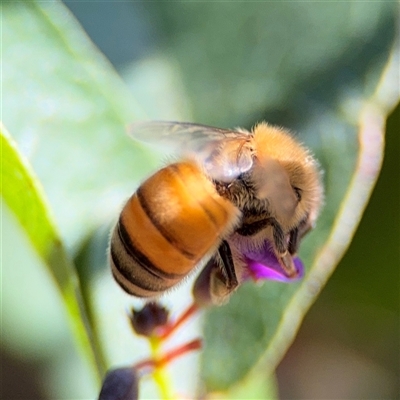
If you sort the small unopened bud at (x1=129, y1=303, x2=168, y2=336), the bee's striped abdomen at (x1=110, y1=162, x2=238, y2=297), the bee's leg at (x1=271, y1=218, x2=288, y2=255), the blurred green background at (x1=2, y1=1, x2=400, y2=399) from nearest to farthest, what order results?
1. the bee's striped abdomen at (x1=110, y1=162, x2=238, y2=297)
2. the bee's leg at (x1=271, y1=218, x2=288, y2=255)
3. the small unopened bud at (x1=129, y1=303, x2=168, y2=336)
4. the blurred green background at (x1=2, y1=1, x2=400, y2=399)

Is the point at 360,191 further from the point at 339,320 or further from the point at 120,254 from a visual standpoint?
the point at 339,320

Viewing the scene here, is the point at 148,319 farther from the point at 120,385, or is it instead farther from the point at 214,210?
the point at 214,210

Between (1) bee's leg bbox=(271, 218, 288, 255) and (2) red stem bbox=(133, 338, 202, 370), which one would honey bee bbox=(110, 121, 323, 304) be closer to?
(1) bee's leg bbox=(271, 218, 288, 255)

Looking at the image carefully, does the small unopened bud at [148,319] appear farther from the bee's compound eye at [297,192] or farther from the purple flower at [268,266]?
the bee's compound eye at [297,192]

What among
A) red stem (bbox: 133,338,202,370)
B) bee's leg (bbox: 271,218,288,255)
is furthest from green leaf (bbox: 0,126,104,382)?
bee's leg (bbox: 271,218,288,255)

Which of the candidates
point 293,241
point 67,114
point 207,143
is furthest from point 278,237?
point 67,114
